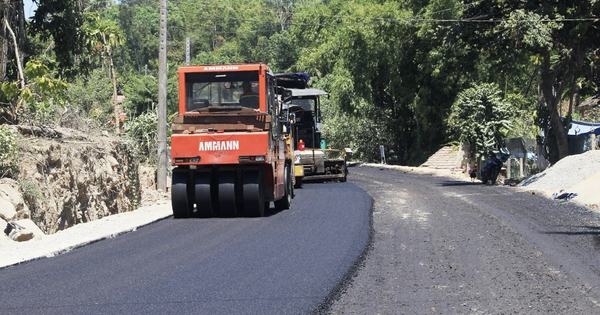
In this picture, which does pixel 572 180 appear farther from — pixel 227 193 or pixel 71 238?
pixel 71 238

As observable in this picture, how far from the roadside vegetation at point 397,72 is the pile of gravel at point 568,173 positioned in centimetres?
342

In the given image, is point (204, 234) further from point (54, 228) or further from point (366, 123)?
point (366, 123)

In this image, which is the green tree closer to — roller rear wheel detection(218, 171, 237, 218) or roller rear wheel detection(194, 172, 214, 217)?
roller rear wheel detection(218, 171, 237, 218)

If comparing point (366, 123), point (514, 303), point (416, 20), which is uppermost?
point (416, 20)

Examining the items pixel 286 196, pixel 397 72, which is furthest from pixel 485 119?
pixel 397 72

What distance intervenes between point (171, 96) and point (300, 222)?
3557cm

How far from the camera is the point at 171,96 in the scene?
1935 inches

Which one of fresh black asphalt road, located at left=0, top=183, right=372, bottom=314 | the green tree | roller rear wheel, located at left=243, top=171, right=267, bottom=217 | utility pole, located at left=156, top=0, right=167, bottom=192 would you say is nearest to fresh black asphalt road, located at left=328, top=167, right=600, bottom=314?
fresh black asphalt road, located at left=0, top=183, right=372, bottom=314

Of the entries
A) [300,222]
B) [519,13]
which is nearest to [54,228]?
[300,222]

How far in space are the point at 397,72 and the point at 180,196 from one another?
29619 mm

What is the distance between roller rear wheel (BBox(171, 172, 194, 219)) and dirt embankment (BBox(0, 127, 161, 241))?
2.48m

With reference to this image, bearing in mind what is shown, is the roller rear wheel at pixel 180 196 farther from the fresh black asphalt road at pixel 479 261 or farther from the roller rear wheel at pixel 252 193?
the fresh black asphalt road at pixel 479 261

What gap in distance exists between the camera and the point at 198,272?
959 centimetres

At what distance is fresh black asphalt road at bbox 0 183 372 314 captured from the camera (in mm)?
7840
